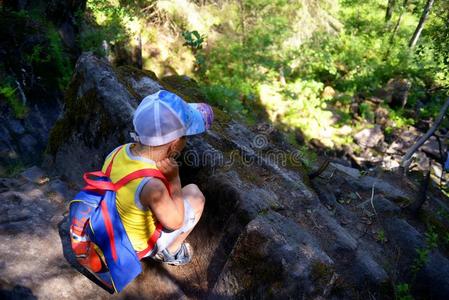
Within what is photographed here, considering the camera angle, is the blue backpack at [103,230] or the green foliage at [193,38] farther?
the green foliage at [193,38]

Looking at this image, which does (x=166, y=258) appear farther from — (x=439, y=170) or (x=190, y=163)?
(x=439, y=170)

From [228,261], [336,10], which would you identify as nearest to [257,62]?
[336,10]

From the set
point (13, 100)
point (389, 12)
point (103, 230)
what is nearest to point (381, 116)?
point (389, 12)

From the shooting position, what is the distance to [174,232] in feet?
10.7

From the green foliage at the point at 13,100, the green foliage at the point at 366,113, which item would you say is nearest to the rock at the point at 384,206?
the green foliage at the point at 13,100

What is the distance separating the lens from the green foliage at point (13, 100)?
22.5 feet

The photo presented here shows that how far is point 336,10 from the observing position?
632 inches

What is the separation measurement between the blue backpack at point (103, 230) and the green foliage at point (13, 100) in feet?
16.0

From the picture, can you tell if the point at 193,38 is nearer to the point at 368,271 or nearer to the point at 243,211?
the point at 243,211

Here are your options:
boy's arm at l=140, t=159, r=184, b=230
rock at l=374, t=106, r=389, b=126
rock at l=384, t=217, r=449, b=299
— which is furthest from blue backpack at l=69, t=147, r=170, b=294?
rock at l=374, t=106, r=389, b=126

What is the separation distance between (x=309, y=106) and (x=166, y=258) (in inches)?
391

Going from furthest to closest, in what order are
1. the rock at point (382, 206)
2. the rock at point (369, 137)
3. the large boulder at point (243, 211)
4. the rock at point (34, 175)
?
1. the rock at point (369, 137)
2. the rock at point (382, 206)
3. the rock at point (34, 175)
4. the large boulder at point (243, 211)

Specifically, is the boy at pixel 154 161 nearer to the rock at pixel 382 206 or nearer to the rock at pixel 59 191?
the rock at pixel 59 191

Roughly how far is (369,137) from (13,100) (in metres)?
10.9
